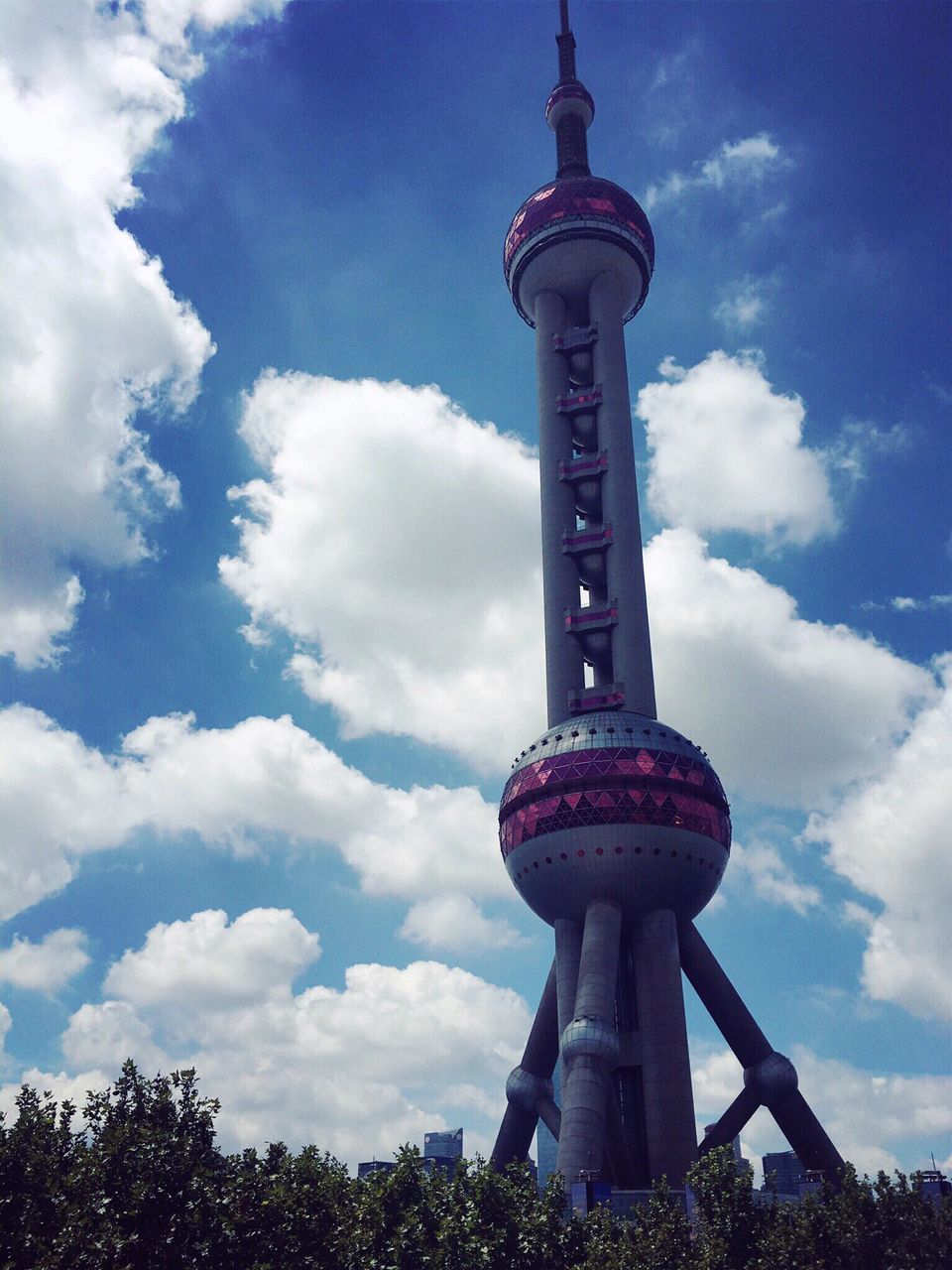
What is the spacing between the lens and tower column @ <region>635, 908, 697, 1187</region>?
8931cm

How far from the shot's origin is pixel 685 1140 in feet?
294

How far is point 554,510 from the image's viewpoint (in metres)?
123

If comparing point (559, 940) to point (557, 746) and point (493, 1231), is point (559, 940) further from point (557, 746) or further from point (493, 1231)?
point (493, 1231)

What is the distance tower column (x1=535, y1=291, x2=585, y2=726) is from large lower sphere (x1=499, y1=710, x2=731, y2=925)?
12631 millimetres

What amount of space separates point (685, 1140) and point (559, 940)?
66.2ft

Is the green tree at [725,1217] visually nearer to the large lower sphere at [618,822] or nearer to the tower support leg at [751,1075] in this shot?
the large lower sphere at [618,822]

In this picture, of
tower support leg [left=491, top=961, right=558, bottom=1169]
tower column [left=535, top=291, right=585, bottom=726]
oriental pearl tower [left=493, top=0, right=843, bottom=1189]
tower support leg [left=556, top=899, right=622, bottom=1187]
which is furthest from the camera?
tower column [left=535, top=291, right=585, bottom=726]

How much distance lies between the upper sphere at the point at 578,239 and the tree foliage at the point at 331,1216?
104497mm

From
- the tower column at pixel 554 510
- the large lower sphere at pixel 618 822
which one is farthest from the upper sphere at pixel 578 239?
the large lower sphere at pixel 618 822

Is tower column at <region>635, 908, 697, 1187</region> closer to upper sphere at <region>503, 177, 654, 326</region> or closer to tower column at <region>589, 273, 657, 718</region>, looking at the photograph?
tower column at <region>589, 273, 657, 718</region>

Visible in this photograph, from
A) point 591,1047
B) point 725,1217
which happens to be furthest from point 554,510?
point 725,1217

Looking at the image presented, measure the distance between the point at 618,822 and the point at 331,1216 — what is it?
54329 mm

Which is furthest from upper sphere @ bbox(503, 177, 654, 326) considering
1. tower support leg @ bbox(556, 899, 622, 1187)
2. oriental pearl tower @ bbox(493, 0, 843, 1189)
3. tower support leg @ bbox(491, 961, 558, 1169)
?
tower support leg @ bbox(491, 961, 558, 1169)

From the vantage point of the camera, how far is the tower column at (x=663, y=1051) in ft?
293
